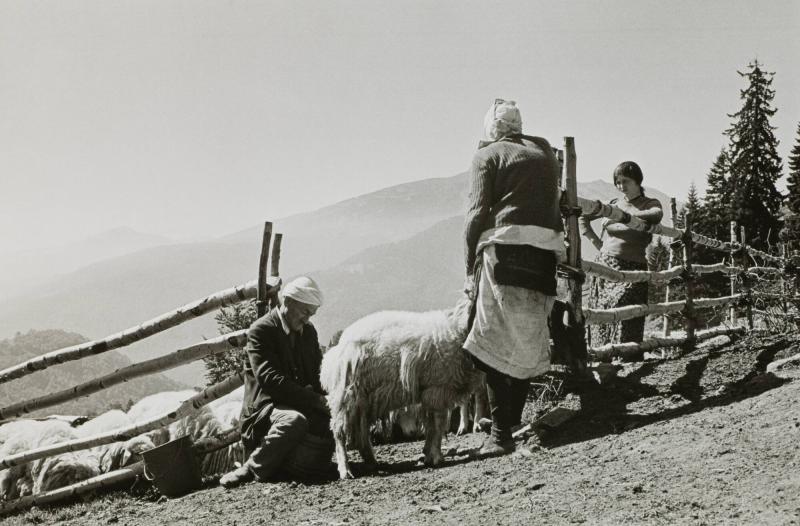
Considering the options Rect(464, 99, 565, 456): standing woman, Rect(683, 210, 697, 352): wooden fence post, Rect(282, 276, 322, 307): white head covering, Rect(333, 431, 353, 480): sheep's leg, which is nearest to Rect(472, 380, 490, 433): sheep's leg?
Rect(464, 99, 565, 456): standing woman

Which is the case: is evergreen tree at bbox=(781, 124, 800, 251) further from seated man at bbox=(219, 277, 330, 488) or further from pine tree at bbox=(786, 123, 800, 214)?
seated man at bbox=(219, 277, 330, 488)

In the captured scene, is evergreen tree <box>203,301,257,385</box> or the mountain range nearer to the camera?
evergreen tree <box>203,301,257,385</box>

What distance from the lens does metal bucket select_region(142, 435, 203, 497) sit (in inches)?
202

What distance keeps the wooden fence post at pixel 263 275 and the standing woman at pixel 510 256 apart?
2.10 metres

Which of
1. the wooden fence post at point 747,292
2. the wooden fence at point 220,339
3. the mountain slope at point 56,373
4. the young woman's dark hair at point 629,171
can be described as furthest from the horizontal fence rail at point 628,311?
the mountain slope at point 56,373

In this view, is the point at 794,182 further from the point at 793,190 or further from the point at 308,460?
the point at 308,460

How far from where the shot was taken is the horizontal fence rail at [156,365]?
5805 millimetres

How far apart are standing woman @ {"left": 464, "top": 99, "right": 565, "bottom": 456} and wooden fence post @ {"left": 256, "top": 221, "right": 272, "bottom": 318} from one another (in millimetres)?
2102

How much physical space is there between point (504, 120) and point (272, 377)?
256cm

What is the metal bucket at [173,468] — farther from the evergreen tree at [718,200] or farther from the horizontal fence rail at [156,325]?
the evergreen tree at [718,200]

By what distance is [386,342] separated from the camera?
497 centimetres

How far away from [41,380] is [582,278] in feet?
166

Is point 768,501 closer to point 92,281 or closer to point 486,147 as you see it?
point 486,147

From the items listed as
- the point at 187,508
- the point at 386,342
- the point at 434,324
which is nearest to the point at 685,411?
the point at 434,324
